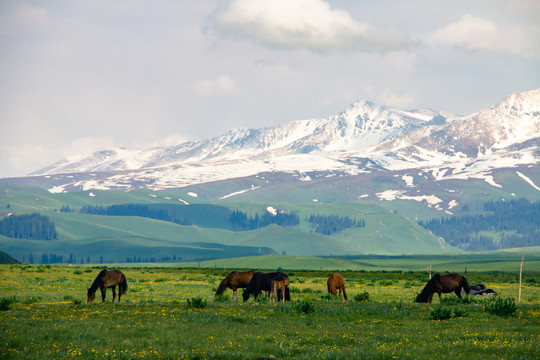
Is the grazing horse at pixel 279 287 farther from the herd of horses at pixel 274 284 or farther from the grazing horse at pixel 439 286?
the grazing horse at pixel 439 286

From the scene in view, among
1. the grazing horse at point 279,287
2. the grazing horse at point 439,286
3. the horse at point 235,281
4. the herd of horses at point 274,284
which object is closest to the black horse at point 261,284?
the herd of horses at point 274,284

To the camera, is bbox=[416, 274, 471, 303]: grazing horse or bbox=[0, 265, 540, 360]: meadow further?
bbox=[416, 274, 471, 303]: grazing horse

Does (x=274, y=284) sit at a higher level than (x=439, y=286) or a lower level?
higher

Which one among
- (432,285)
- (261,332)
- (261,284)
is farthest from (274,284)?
(261,332)

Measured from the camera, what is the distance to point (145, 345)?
2272 cm

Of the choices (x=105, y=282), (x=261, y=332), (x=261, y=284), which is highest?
(x=105, y=282)

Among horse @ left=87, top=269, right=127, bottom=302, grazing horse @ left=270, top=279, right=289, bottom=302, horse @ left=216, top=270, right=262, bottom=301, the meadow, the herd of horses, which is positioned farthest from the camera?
horse @ left=216, top=270, right=262, bottom=301

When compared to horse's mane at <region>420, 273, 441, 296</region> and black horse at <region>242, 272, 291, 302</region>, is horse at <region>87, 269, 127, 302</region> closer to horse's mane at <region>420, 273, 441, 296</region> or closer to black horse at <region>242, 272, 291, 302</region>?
black horse at <region>242, 272, 291, 302</region>

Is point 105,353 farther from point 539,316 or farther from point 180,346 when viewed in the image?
point 539,316

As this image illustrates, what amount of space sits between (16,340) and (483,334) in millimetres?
16928

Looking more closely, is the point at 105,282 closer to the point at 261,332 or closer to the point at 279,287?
the point at 279,287

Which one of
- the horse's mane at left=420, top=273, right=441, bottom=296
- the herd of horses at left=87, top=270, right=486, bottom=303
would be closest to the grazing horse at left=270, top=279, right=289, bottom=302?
the herd of horses at left=87, top=270, right=486, bottom=303

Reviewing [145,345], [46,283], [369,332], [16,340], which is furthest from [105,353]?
[46,283]

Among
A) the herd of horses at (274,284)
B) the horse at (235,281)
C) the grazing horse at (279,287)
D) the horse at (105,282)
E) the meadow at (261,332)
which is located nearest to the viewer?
the meadow at (261,332)
